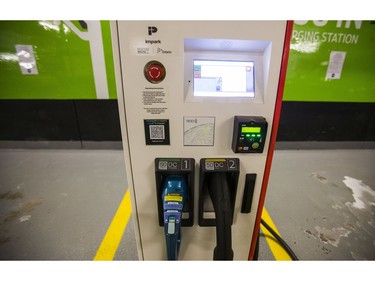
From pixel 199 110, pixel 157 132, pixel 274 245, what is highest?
pixel 199 110

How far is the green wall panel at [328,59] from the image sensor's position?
298 cm

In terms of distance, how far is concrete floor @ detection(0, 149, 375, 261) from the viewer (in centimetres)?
173

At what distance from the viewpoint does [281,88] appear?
87cm

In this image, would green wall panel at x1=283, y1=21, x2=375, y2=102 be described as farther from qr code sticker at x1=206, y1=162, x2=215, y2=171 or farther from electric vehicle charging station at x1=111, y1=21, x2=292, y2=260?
A: qr code sticker at x1=206, y1=162, x2=215, y2=171

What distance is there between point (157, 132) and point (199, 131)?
0.19 m

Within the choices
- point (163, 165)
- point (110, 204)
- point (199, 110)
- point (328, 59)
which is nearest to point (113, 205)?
point (110, 204)

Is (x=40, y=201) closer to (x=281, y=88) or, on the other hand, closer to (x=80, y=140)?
(x=80, y=140)

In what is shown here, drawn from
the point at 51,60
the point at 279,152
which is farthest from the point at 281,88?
the point at 51,60

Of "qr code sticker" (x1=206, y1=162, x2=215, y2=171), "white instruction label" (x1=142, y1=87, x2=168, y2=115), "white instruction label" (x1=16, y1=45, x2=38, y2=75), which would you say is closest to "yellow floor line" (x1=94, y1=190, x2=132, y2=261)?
"qr code sticker" (x1=206, y1=162, x2=215, y2=171)

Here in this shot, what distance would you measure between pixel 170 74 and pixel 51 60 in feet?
10.2

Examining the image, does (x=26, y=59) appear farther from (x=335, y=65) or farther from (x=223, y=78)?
(x=335, y=65)

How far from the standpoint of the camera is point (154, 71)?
2.73 feet

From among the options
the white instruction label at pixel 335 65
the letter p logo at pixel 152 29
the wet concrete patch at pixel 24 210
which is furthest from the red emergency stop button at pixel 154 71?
the white instruction label at pixel 335 65

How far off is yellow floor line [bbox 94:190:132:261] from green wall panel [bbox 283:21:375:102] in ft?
9.52
